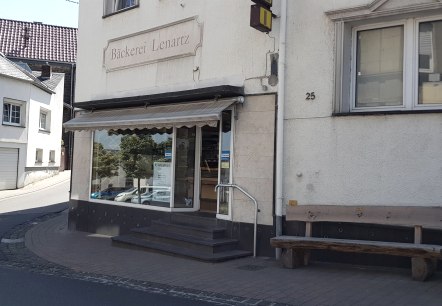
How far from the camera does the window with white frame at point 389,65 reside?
7.89 m

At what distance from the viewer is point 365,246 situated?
720cm

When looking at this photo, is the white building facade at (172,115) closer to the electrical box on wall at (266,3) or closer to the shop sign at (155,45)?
the shop sign at (155,45)

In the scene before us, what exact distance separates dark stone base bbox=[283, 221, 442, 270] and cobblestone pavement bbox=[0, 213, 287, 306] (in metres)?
2.59

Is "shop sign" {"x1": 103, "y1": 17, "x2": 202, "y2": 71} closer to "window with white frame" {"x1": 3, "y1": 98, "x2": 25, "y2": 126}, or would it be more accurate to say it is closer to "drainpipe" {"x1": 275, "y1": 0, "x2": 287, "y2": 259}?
"drainpipe" {"x1": 275, "y1": 0, "x2": 287, "y2": 259}

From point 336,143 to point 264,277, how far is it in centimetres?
259

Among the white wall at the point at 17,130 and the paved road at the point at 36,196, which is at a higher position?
the white wall at the point at 17,130

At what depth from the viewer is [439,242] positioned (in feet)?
24.5

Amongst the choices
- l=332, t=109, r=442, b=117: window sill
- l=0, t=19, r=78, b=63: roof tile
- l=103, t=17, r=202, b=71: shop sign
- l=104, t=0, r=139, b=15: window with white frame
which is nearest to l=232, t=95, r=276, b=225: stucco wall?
l=332, t=109, r=442, b=117: window sill

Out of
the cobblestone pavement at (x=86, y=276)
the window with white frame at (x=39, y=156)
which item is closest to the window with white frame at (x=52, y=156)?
the window with white frame at (x=39, y=156)

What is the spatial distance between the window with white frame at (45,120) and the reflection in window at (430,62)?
24452 mm

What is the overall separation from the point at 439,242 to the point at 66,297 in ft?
17.9

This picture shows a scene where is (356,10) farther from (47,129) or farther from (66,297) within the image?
(47,129)

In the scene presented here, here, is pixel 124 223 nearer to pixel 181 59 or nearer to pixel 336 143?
pixel 181 59

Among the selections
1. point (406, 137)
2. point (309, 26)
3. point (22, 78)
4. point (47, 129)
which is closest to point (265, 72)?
point (309, 26)
